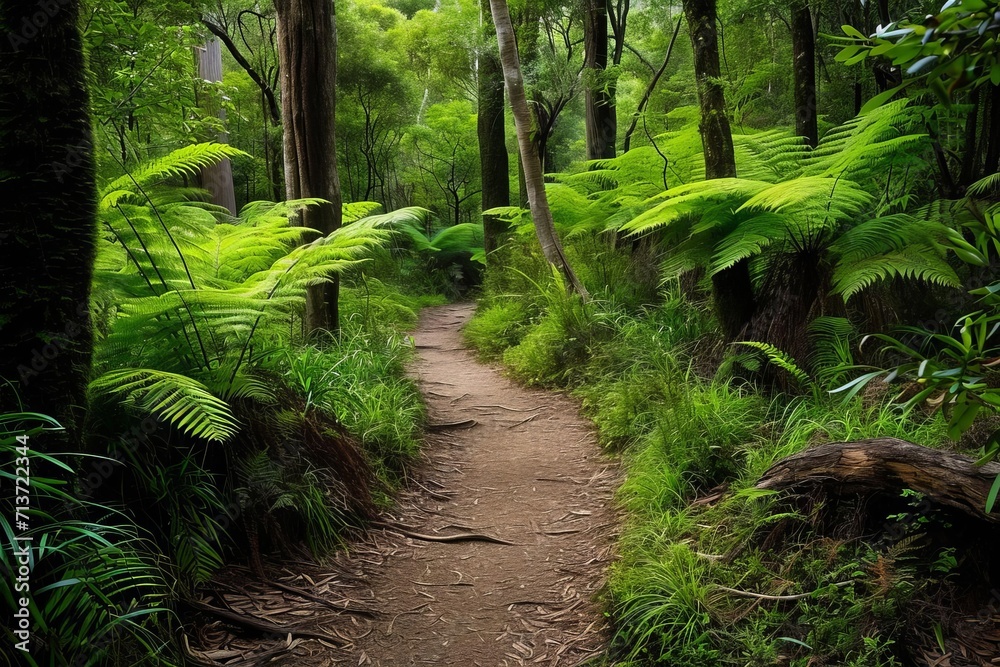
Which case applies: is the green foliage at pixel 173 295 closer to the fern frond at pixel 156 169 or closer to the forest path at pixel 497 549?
the fern frond at pixel 156 169

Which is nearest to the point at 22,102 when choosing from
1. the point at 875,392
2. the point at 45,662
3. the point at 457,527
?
the point at 45,662

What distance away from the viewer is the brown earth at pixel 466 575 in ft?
9.11

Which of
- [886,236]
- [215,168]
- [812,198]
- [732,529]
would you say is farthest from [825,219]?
[215,168]

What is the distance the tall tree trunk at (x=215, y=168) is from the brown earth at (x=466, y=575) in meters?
6.46

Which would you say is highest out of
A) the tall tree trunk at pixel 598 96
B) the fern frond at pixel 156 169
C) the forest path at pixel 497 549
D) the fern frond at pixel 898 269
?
the tall tree trunk at pixel 598 96

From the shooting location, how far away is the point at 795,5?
6.04 metres

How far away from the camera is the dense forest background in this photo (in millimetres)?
1962

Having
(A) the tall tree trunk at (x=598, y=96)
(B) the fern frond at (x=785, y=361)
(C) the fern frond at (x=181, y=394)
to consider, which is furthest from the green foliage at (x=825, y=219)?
(A) the tall tree trunk at (x=598, y=96)

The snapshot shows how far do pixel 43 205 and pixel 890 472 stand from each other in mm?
3104

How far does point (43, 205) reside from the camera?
200 centimetres

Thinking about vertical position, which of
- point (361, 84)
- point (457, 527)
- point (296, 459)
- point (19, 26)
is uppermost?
point (361, 84)

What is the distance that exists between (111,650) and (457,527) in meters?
2.17

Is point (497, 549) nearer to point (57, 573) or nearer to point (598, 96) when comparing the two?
point (57, 573)

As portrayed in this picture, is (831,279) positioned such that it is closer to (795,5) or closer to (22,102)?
(795,5)
